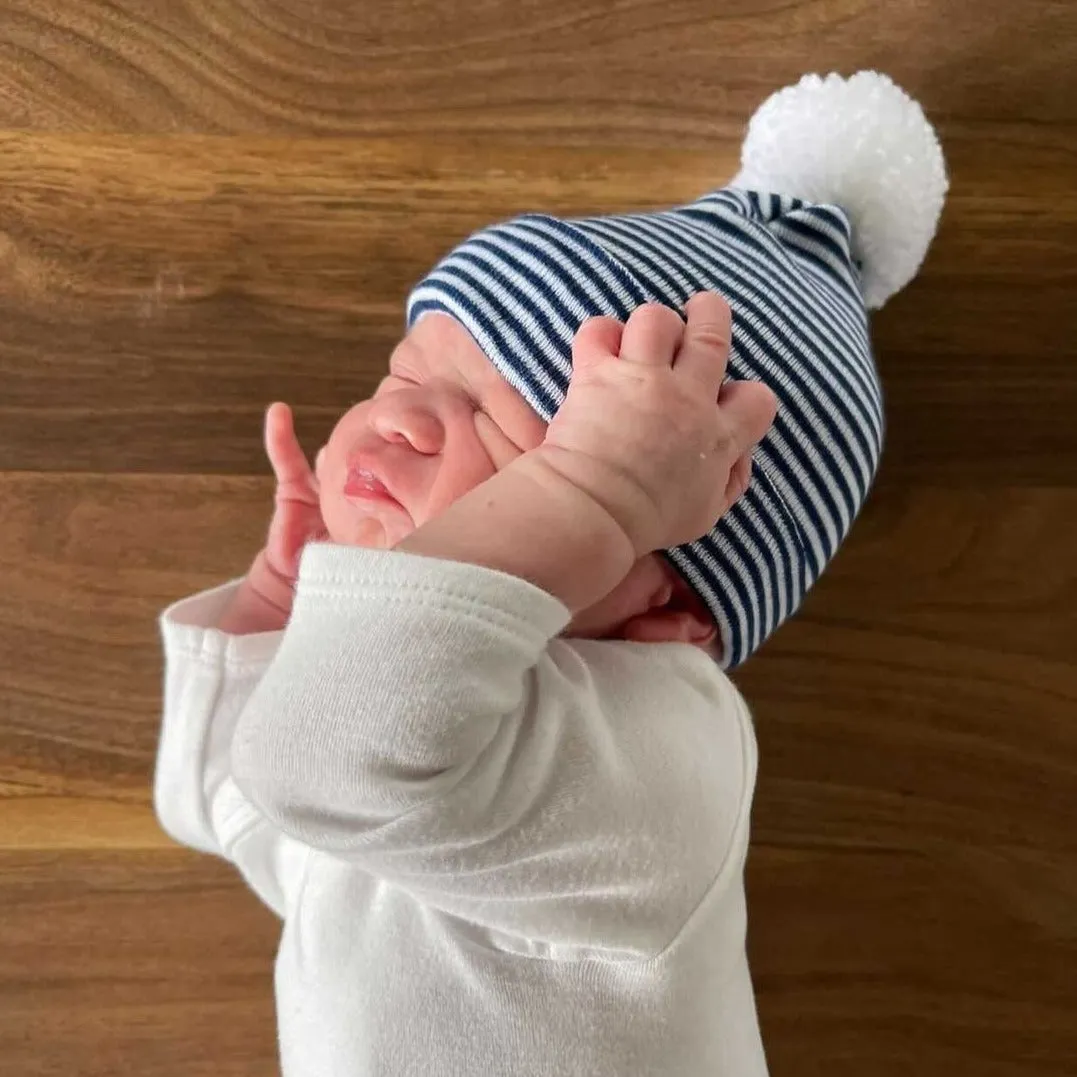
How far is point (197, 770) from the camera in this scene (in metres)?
0.58

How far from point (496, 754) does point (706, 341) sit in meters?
→ 0.19

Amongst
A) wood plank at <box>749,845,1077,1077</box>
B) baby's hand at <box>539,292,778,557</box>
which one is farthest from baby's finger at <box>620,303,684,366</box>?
wood plank at <box>749,845,1077,1077</box>

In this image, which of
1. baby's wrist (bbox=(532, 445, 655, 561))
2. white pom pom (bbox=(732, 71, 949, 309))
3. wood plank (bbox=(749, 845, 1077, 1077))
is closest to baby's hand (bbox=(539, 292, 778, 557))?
baby's wrist (bbox=(532, 445, 655, 561))

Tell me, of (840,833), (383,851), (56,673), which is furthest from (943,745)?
(56,673)

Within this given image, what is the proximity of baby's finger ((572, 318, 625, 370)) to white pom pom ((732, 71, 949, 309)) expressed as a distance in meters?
0.23

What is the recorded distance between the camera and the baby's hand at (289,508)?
61 centimetres

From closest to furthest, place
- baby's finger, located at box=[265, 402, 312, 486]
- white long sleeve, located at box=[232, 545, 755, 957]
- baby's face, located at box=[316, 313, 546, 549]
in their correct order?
white long sleeve, located at box=[232, 545, 755, 957], baby's face, located at box=[316, 313, 546, 549], baby's finger, located at box=[265, 402, 312, 486]

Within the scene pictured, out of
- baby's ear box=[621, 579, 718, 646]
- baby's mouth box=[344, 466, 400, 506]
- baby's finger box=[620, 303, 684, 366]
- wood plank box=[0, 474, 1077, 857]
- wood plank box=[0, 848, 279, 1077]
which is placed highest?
baby's finger box=[620, 303, 684, 366]

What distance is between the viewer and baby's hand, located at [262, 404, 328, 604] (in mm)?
606

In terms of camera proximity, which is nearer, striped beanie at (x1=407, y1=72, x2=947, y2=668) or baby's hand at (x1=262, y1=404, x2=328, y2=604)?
striped beanie at (x1=407, y1=72, x2=947, y2=668)

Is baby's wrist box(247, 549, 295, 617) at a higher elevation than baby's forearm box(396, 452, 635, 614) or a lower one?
lower

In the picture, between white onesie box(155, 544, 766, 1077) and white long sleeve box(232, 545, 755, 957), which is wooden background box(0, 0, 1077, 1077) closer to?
white onesie box(155, 544, 766, 1077)

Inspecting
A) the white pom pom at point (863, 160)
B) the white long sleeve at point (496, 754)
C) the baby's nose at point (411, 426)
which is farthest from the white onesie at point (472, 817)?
the white pom pom at point (863, 160)

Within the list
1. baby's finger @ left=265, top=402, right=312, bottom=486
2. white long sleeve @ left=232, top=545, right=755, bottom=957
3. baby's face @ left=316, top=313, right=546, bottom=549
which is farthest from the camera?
baby's finger @ left=265, top=402, right=312, bottom=486
